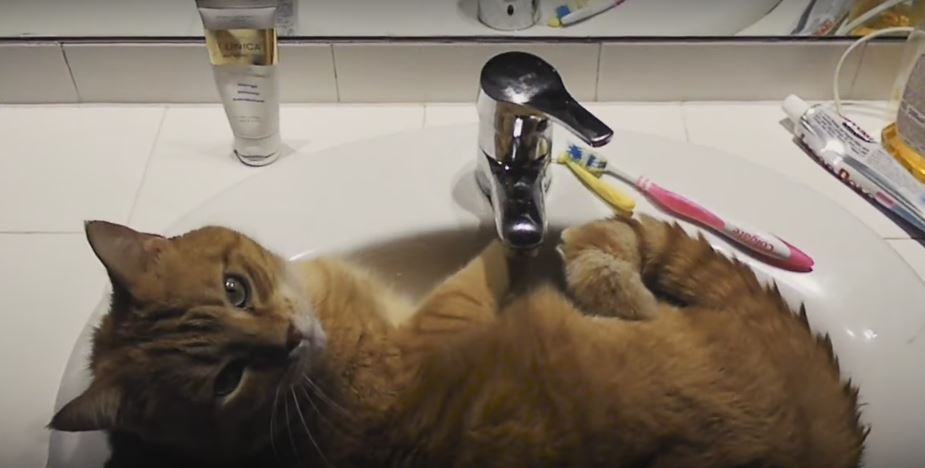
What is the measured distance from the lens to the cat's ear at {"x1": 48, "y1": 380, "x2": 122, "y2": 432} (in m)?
0.71

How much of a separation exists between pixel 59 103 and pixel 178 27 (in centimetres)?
18

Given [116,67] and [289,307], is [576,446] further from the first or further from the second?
[116,67]

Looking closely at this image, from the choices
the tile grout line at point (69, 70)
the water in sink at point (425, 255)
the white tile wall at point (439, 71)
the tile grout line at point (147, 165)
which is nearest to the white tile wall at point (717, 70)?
the white tile wall at point (439, 71)

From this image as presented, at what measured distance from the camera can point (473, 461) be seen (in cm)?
79

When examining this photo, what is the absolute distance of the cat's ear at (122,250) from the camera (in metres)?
0.76

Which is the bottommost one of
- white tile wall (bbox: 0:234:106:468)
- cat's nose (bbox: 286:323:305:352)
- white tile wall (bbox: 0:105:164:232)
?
white tile wall (bbox: 0:234:106:468)

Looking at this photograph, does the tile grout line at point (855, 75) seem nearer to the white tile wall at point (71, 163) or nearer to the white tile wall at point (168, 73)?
the white tile wall at point (168, 73)

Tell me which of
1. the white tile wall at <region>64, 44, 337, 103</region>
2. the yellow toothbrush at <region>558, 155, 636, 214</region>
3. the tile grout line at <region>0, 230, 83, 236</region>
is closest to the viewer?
the yellow toothbrush at <region>558, 155, 636, 214</region>

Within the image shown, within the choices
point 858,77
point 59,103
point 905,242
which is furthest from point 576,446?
point 59,103

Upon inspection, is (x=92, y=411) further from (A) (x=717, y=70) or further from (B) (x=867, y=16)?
(B) (x=867, y=16)

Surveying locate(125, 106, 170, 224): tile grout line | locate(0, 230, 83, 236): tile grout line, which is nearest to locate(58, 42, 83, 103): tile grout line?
locate(125, 106, 170, 224): tile grout line

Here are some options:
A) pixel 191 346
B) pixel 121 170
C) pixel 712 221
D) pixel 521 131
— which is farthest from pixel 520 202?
pixel 121 170

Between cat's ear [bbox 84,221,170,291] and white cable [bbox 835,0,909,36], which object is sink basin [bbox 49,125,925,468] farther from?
white cable [bbox 835,0,909,36]

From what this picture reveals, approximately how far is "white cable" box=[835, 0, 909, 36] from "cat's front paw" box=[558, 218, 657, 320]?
47 centimetres
